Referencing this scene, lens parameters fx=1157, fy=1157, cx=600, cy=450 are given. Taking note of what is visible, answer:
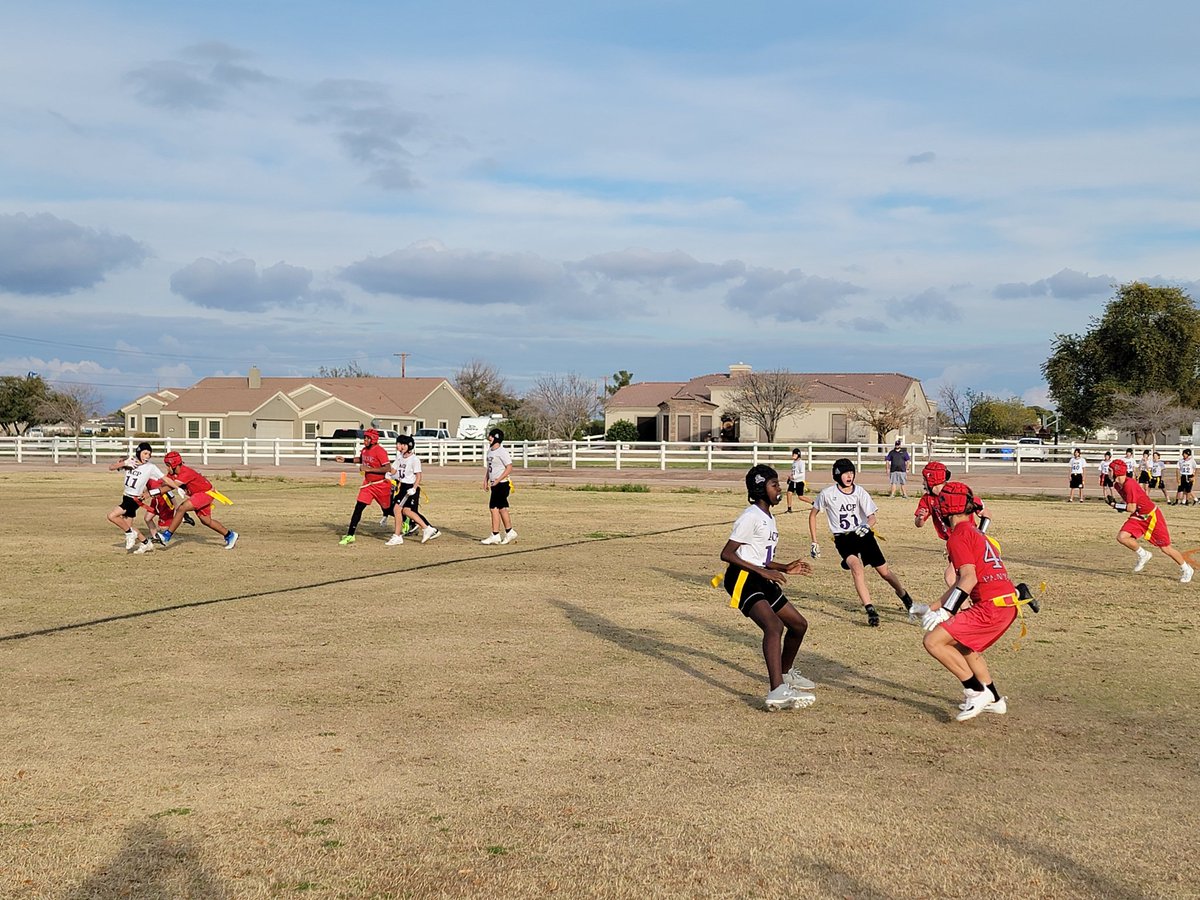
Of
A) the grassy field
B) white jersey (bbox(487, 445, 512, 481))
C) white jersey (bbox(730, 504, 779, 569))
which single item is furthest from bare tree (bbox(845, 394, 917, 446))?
white jersey (bbox(730, 504, 779, 569))

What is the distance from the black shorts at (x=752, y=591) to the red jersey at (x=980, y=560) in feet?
4.09

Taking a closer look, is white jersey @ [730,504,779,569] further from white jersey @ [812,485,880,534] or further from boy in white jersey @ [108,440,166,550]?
boy in white jersey @ [108,440,166,550]

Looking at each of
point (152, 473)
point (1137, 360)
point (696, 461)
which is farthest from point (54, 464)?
point (1137, 360)

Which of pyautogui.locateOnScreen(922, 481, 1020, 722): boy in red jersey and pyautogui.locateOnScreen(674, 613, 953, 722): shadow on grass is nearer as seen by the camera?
pyautogui.locateOnScreen(922, 481, 1020, 722): boy in red jersey

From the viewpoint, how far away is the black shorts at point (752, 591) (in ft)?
27.1

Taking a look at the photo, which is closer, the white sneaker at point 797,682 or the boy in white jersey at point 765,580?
the boy in white jersey at point 765,580

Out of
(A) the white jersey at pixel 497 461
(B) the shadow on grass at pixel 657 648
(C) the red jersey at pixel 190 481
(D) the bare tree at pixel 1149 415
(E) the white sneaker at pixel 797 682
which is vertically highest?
(D) the bare tree at pixel 1149 415

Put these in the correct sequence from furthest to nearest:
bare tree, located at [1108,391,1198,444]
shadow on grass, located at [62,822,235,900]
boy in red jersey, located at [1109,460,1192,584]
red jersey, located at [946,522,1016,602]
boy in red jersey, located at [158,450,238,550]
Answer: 1. bare tree, located at [1108,391,1198,444]
2. boy in red jersey, located at [158,450,238,550]
3. boy in red jersey, located at [1109,460,1192,584]
4. red jersey, located at [946,522,1016,602]
5. shadow on grass, located at [62,822,235,900]

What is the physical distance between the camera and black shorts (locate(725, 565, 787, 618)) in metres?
8.26

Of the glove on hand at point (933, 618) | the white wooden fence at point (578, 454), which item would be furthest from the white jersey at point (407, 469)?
the white wooden fence at point (578, 454)

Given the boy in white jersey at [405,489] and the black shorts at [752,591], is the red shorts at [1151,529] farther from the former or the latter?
the boy in white jersey at [405,489]

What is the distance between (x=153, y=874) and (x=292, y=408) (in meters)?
74.4

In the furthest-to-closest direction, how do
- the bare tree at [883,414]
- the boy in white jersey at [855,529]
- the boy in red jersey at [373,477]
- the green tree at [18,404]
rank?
the green tree at [18,404] → the bare tree at [883,414] → the boy in red jersey at [373,477] → the boy in white jersey at [855,529]

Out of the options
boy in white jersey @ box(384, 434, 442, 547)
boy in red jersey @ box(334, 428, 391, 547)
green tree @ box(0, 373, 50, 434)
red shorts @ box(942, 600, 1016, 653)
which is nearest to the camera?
red shorts @ box(942, 600, 1016, 653)
